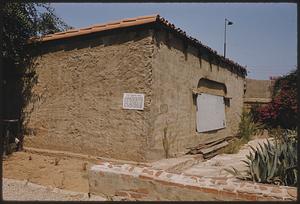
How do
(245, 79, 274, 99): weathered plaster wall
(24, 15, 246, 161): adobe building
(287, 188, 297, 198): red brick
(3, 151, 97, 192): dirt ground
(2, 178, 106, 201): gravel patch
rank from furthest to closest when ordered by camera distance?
(245, 79, 274, 99): weathered plaster wall < (24, 15, 246, 161): adobe building < (3, 151, 97, 192): dirt ground < (2, 178, 106, 201): gravel patch < (287, 188, 297, 198): red brick

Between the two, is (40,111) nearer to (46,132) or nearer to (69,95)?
(46,132)

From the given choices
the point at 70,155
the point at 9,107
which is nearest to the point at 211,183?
the point at 70,155

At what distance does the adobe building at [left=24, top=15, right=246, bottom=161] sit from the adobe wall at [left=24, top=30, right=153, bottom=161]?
0.02m

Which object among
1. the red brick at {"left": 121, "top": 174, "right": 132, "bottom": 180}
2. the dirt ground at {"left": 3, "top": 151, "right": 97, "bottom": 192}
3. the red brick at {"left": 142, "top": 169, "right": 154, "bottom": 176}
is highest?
the red brick at {"left": 142, "top": 169, "right": 154, "bottom": 176}

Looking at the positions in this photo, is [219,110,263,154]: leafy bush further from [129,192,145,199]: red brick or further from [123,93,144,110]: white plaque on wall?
[129,192,145,199]: red brick

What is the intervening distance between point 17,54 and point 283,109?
1277cm

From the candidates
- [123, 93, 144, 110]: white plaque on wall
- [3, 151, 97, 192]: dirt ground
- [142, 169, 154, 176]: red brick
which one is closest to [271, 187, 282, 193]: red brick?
[142, 169, 154, 176]: red brick

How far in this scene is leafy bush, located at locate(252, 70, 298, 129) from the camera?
15.5 metres

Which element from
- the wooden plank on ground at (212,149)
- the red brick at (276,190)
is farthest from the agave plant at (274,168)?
the wooden plank on ground at (212,149)

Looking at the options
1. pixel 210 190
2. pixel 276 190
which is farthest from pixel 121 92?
pixel 276 190

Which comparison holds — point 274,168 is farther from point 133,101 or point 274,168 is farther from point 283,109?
point 283,109

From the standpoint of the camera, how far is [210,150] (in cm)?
908

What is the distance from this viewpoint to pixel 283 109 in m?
15.7

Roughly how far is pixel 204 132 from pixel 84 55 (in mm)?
4922
